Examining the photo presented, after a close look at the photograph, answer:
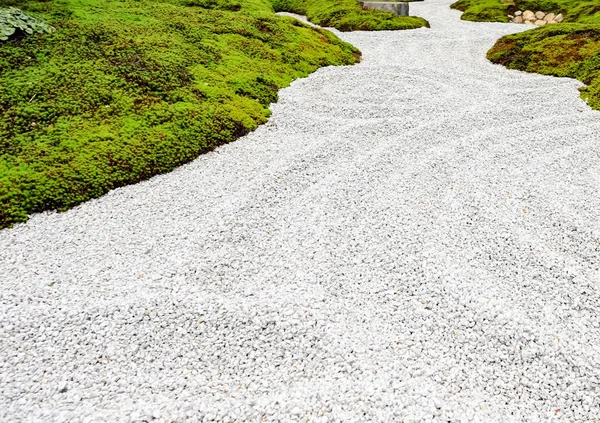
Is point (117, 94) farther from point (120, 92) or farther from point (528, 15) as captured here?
point (528, 15)

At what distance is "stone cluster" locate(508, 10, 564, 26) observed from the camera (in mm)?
30000

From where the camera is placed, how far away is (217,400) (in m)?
5.12

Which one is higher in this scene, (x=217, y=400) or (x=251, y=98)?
(x=251, y=98)

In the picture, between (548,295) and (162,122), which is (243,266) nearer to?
(548,295)

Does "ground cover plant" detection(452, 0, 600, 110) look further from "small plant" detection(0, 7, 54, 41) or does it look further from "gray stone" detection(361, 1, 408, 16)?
"small plant" detection(0, 7, 54, 41)

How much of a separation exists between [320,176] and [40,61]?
9.07 meters

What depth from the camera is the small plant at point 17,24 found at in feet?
41.2

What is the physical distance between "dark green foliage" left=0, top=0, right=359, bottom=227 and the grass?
3 centimetres

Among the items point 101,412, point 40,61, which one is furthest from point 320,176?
point 40,61

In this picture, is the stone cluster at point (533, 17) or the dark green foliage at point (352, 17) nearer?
the dark green foliage at point (352, 17)

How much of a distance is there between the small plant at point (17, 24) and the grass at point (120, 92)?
0.27m

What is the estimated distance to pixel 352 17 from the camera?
2777 centimetres

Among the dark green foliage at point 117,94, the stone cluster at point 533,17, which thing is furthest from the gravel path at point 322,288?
the stone cluster at point 533,17

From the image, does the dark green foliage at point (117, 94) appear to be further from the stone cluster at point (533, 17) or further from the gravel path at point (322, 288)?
the stone cluster at point (533, 17)
